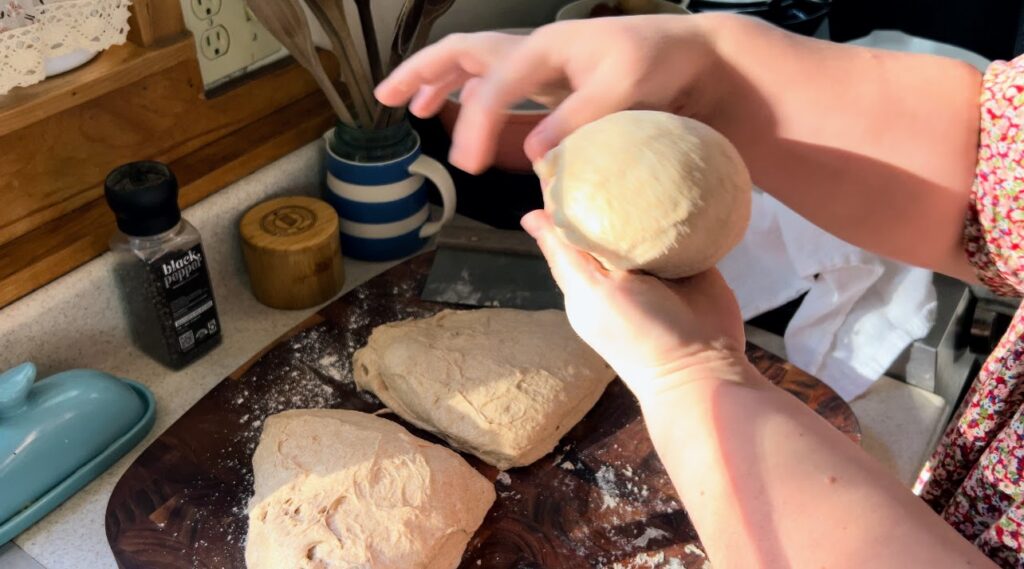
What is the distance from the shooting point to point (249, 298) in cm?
112

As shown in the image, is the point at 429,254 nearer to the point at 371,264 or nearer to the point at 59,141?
the point at 371,264

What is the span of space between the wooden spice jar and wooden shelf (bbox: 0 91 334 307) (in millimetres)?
64

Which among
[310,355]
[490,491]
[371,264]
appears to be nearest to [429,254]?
[371,264]

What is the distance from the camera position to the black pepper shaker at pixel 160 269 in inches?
34.1

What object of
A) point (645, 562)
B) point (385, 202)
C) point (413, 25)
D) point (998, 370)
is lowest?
point (645, 562)

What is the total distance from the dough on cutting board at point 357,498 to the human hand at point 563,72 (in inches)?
12.3

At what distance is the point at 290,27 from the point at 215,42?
0.45ft

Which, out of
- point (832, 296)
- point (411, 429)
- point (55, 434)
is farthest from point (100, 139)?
point (832, 296)

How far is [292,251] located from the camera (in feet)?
3.43

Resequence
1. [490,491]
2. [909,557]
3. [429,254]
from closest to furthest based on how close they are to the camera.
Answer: [909,557] → [490,491] → [429,254]

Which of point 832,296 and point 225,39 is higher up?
point 225,39

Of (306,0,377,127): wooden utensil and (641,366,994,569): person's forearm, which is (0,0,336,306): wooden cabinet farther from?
(641,366,994,569): person's forearm

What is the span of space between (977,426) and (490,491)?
0.43m

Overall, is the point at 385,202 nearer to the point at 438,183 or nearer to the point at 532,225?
the point at 438,183
